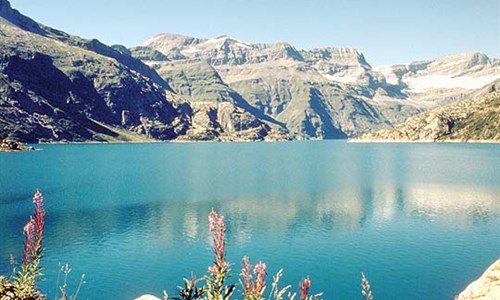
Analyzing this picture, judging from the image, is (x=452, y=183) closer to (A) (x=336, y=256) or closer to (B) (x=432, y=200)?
(B) (x=432, y=200)

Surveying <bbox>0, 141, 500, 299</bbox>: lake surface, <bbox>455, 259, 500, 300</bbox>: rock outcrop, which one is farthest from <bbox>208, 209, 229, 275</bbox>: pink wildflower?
<bbox>0, 141, 500, 299</bbox>: lake surface

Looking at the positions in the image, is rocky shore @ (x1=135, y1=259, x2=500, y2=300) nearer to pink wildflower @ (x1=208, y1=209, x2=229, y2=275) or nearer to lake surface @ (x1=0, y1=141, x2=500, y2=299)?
lake surface @ (x1=0, y1=141, x2=500, y2=299)

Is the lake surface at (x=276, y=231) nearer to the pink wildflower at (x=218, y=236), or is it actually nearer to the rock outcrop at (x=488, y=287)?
the rock outcrop at (x=488, y=287)

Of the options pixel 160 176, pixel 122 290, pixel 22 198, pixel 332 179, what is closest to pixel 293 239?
pixel 122 290

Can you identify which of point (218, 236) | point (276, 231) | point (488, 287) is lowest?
point (276, 231)

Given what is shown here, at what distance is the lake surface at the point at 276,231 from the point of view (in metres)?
59.1

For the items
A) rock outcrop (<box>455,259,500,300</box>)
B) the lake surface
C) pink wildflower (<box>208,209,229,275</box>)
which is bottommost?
the lake surface

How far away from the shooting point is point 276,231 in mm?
86188

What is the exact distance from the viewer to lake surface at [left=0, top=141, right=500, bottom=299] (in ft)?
194

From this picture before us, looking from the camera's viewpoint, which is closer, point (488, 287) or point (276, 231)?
point (488, 287)

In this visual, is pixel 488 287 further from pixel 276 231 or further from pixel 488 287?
pixel 276 231

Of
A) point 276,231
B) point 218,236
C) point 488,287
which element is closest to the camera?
point 218,236

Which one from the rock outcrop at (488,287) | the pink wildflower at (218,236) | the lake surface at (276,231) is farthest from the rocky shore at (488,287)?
the pink wildflower at (218,236)

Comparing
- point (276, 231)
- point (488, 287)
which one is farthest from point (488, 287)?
point (276, 231)
